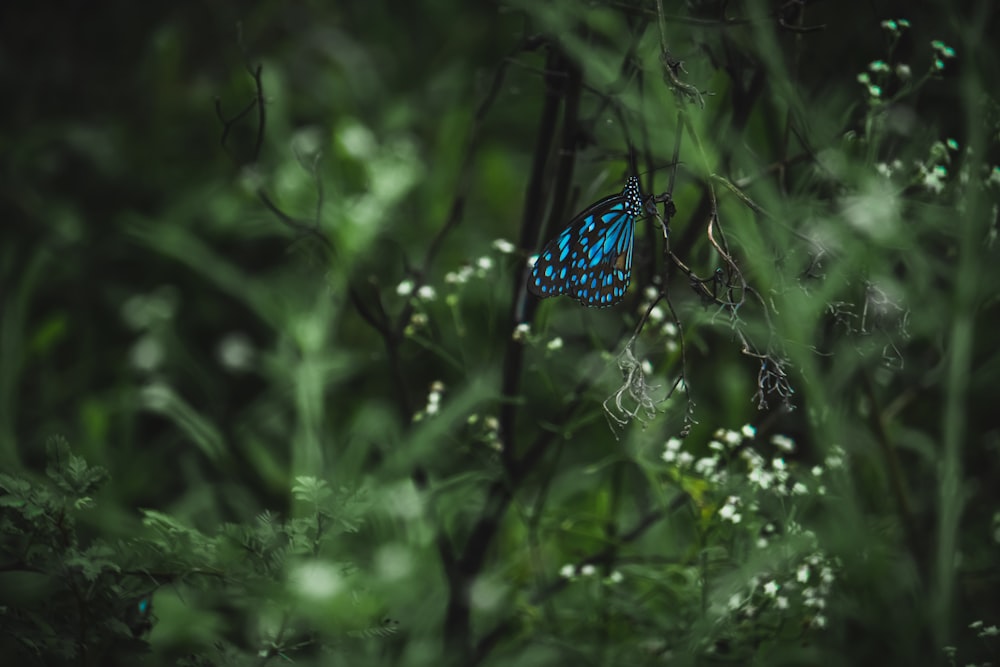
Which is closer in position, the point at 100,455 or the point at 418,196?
the point at 100,455

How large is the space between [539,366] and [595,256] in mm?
244

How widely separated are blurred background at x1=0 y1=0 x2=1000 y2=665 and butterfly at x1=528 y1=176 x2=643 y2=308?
56 millimetres

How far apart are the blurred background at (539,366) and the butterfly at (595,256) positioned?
56 millimetres

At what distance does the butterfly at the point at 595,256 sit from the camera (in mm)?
693

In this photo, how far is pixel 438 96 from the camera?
6.81 feet

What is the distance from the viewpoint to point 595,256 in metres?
0.72

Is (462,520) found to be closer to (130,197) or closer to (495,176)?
(495,176)

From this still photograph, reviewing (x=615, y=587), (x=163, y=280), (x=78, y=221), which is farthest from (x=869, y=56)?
(x=78, y=221)

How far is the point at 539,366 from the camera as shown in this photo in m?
0.93

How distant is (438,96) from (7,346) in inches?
45.0

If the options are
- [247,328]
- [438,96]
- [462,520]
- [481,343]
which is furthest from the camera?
[438,96]

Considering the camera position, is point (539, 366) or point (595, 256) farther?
point (539, 366)

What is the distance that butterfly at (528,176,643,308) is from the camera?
693 millimetres

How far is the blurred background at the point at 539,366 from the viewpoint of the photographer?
2.56ft
